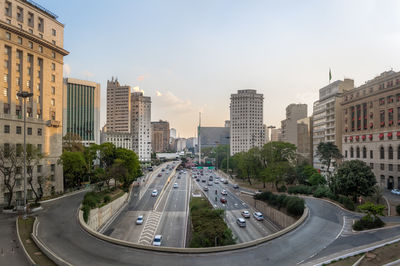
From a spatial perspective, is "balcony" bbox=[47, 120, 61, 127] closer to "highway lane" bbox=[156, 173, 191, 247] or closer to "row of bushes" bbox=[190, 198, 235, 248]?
"highway lane" bbox=[156, 173, 191, 247]

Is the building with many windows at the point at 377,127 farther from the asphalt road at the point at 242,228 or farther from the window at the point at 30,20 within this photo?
the window at the point at 30,20

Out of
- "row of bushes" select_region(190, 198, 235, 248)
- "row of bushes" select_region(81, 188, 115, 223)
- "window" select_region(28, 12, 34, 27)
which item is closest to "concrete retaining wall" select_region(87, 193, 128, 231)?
"row of bushes" select_region(81, 188, 115, 223)

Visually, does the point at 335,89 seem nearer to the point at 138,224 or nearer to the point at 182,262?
the point at 138,224

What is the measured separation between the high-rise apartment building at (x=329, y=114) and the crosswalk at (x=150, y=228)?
6695 centimetres

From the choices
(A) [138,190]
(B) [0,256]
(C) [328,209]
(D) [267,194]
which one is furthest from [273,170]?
(B) [0,256]

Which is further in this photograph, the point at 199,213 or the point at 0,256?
the point at 199,213

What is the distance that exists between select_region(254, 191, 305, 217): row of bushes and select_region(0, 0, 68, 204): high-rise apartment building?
157 feet

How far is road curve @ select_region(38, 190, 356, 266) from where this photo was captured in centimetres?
2170

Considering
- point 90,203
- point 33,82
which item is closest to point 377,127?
point 90,203

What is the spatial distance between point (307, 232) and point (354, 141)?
189 feet

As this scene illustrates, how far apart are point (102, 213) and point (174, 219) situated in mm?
15542

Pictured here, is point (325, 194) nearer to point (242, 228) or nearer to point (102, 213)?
point (242, 228)

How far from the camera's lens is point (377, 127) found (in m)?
66.1

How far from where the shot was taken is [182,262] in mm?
21359
